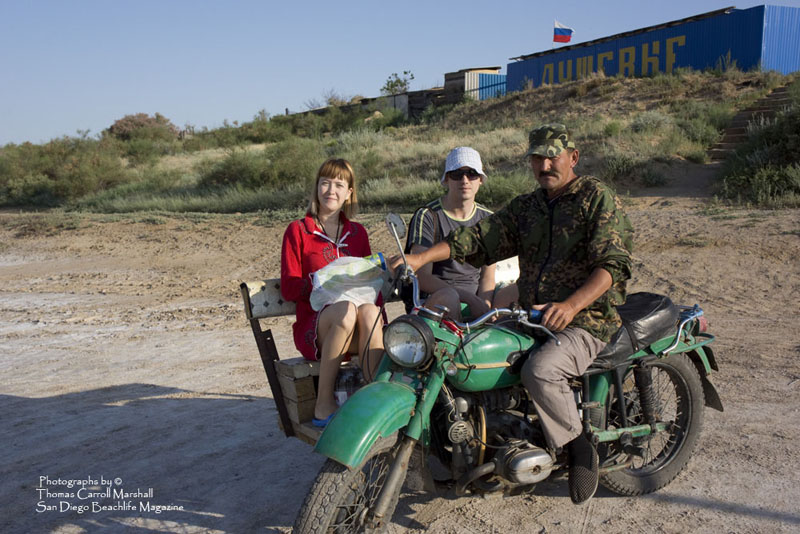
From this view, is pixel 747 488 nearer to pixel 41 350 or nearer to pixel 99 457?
pixel 99 457

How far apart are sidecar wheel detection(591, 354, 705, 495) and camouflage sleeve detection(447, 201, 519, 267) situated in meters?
0.97

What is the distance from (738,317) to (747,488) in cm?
435

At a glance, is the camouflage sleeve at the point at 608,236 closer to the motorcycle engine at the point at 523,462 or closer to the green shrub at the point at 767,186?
the motorcycle engine at the point at 523,462

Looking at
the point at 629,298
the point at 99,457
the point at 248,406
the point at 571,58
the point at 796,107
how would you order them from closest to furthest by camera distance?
1. the point at 629,298
2. the point at 99,457
3. the point at 248,406
4. the point at 796,107
5. the point at 571,58

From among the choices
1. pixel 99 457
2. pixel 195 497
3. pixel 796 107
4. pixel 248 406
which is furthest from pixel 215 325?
pixel 796 107

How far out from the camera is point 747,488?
3.79m

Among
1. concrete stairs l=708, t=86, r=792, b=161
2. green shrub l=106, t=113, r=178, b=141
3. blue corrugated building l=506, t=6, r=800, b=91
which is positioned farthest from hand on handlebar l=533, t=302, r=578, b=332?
green shrub l=106, t=113, r=178, b=141

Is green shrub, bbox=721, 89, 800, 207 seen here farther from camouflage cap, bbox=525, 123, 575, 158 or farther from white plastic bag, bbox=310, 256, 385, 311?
white plastic bag, bbox=310, 256, 385, 311

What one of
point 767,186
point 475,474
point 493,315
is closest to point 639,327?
point 493,315

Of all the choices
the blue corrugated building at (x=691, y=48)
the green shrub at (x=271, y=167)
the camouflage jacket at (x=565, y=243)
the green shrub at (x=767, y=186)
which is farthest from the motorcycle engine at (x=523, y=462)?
the blue corrugated building at (x=691, y=48)

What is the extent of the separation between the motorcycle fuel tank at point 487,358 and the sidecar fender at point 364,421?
26cm

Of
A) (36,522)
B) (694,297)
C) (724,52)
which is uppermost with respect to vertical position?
(724,52)

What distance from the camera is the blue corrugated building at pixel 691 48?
23.4 metres

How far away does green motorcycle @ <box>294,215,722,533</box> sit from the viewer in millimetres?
2805
